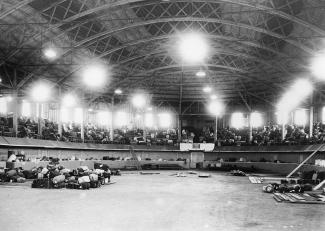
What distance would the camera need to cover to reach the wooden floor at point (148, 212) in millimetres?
10406

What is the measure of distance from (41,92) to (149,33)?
1169 cm

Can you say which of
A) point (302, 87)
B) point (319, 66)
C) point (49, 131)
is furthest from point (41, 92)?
point (302, 87)

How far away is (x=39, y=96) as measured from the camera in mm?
37062

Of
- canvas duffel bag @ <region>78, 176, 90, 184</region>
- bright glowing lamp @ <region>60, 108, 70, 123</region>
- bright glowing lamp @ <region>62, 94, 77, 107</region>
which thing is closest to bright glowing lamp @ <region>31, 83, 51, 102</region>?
bright glowing lamp @ <region>62, 94, 77, 107</region>

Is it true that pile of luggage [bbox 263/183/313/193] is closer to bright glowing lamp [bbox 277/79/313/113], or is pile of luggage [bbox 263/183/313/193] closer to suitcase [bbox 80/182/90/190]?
suitcase [bbox 80/182/90/190]

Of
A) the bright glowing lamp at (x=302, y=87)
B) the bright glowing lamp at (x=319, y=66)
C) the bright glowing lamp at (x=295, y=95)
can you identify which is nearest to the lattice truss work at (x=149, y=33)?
the bright glowing lamp at (x=319, y=66)

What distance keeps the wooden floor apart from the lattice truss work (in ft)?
39.1

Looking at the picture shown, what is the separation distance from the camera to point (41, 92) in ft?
117

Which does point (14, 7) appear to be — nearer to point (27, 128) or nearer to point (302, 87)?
point (27, 128)

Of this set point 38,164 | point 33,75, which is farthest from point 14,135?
point 33,75

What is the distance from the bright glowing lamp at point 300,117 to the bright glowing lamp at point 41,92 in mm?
30260

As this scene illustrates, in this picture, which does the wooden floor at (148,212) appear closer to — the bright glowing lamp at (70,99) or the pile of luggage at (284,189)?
the pile of luggage at (284,189)

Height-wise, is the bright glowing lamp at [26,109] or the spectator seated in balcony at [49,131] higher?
the bright glowing lamp at [26,109]

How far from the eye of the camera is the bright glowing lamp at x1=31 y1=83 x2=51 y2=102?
119 feet
